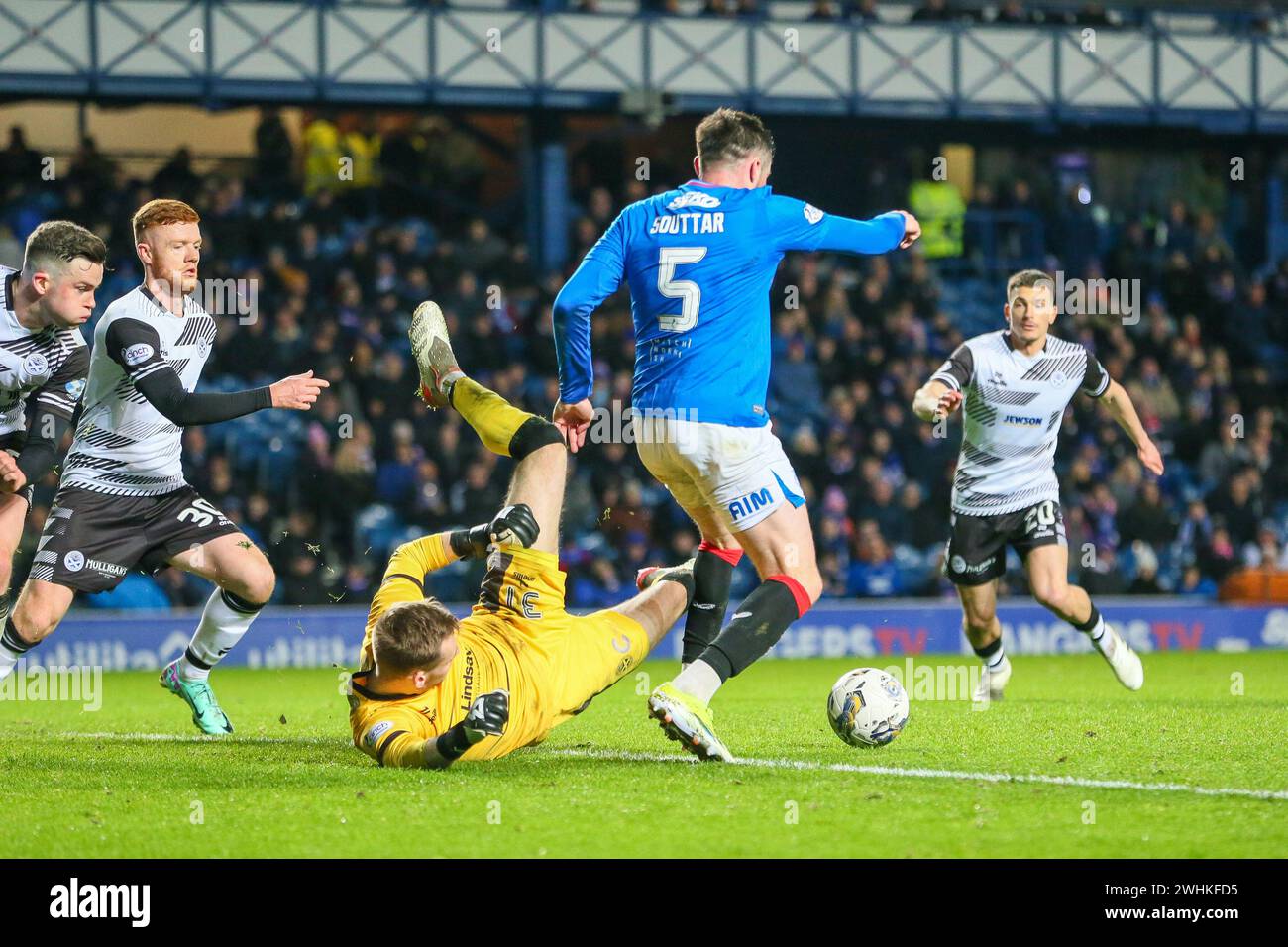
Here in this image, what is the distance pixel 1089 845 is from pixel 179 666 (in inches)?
201

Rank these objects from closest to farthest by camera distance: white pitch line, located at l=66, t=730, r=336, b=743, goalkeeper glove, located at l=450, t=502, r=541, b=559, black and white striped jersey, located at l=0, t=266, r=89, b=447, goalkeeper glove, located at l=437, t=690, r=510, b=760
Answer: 1. goalkeeper glove, located at l=437, t=690, r=510, b=760
2. goalkeeper glove, located at l=450, t=502, r=541, b=559
3. black and white striped jersey, located at l=0, t=266, r=89, b=447
4. white pitch line, located at l=66, t=730, r=336, b=743

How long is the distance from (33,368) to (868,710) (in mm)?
4177

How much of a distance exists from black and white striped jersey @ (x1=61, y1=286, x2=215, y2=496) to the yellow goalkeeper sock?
135 cm

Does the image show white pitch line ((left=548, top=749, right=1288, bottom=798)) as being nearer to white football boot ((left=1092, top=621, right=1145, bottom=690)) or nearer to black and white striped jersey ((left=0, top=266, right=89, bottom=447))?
black and white striped jersey ((left=0, top=266, right=89, bottom=447))

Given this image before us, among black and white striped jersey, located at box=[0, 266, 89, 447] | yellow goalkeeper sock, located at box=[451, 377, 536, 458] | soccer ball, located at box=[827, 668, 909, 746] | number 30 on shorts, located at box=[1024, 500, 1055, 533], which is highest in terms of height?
black and white striped jersey, located at box=[0, 266, 89, 447]

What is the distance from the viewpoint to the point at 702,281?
23.7ft

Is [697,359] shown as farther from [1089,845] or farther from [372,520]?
[372,520]

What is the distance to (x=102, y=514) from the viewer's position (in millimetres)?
8047

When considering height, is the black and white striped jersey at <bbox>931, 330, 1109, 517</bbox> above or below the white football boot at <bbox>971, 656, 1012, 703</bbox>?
above

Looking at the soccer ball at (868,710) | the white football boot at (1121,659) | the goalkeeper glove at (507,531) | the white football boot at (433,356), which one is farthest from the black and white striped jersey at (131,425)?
the white football boot at (1121,659)

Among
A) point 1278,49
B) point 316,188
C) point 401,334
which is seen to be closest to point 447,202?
point 316,188

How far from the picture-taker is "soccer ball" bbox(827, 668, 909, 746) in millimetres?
7266

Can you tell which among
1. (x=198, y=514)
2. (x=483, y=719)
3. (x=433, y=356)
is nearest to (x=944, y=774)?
(x=483, y=719)
